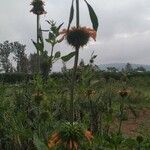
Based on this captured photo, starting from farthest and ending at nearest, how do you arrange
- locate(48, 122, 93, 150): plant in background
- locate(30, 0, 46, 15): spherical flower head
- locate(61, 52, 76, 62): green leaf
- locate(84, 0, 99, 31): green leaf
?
1. locate(30, 0, 46, 15): spherical flower head
2. locate(48, 122, 93, 150): plant in background
3. locate(61, 52, 76, 62): green leaf
4. locate(84, 0, 99, 31): green leaf

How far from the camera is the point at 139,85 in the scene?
21.8m

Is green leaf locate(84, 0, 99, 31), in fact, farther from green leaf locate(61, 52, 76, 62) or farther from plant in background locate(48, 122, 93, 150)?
plant in background locate(48, 122, 93, 150)

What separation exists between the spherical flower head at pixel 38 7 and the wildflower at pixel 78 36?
3987mm

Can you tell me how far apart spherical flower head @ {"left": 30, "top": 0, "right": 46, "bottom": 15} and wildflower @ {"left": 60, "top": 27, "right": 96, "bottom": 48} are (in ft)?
13.1

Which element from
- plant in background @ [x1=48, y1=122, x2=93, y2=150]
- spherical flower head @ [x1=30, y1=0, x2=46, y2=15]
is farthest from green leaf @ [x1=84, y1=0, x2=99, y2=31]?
spherical flower head @ [x1=30, y1=0, x2=46, y2=15]

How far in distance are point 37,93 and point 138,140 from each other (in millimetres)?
1354

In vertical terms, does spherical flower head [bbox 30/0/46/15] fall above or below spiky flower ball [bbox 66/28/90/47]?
above

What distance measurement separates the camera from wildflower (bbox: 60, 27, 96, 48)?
2.91m

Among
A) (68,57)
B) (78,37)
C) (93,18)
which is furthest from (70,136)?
(93,18)

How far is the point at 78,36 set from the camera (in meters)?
2.96

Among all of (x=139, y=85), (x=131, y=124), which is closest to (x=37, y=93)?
(x=131, y=124)

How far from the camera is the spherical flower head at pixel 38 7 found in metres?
7.03

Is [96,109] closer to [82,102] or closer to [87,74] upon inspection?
[82,102]

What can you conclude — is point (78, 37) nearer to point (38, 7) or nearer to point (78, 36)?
point (78, 36)
